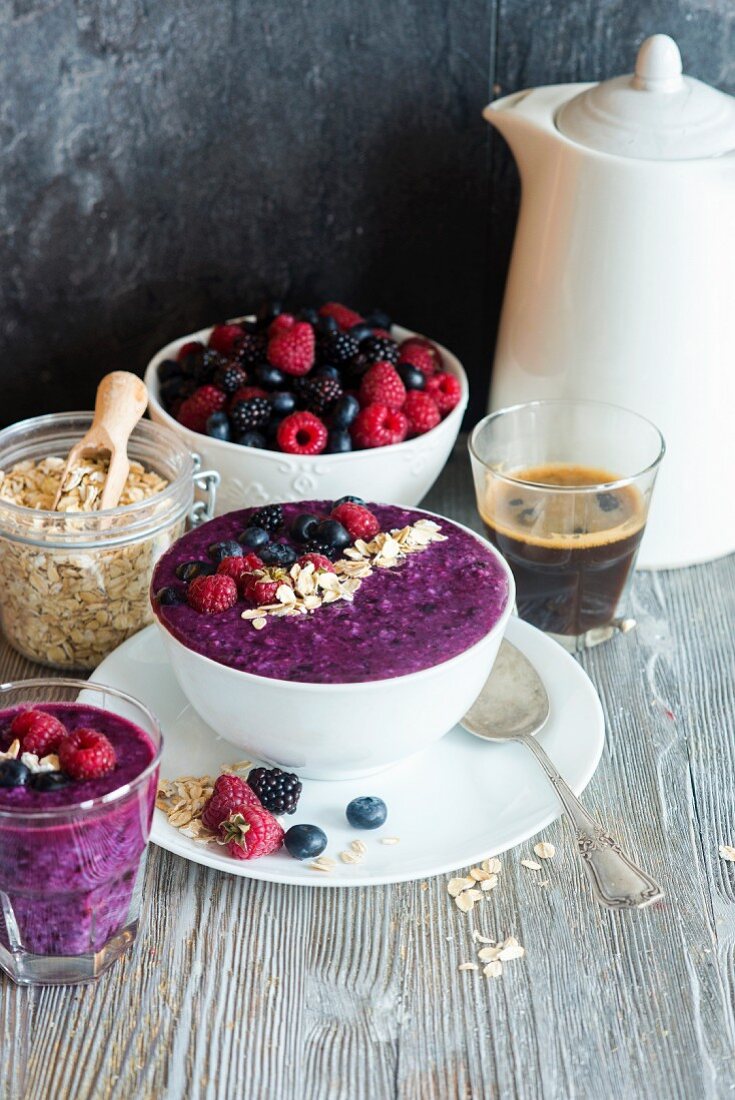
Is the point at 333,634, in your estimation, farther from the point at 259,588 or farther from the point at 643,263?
the point at 643,263

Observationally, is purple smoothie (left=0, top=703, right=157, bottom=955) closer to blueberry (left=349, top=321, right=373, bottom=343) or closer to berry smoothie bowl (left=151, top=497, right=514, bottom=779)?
berry smoothie bowl (left=151, top=497, right=514, bottom=779)

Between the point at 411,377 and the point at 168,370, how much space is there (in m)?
0.31

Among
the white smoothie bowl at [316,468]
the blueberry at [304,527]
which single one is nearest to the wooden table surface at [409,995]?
the blueberry at [304,527]

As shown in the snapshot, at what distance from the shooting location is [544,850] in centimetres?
113

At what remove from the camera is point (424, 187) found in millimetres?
1676

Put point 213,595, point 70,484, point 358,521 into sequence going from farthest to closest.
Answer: point 70,484 → point 358,521 → point 213,595

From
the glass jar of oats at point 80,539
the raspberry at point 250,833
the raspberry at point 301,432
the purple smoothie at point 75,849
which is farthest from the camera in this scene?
the raspberry at point 301,432

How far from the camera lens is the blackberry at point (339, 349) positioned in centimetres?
149

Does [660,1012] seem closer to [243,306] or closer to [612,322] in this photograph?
[612,322]

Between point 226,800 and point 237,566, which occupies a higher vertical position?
point 237,566

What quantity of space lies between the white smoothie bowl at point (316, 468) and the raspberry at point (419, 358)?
2.8 inches

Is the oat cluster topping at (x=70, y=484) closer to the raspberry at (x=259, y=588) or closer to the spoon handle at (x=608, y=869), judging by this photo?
the raspberry at (x=259, y=588)

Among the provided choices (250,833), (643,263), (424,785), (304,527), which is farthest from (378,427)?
(250,833)

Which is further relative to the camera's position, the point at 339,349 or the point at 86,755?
the point at 339,349
